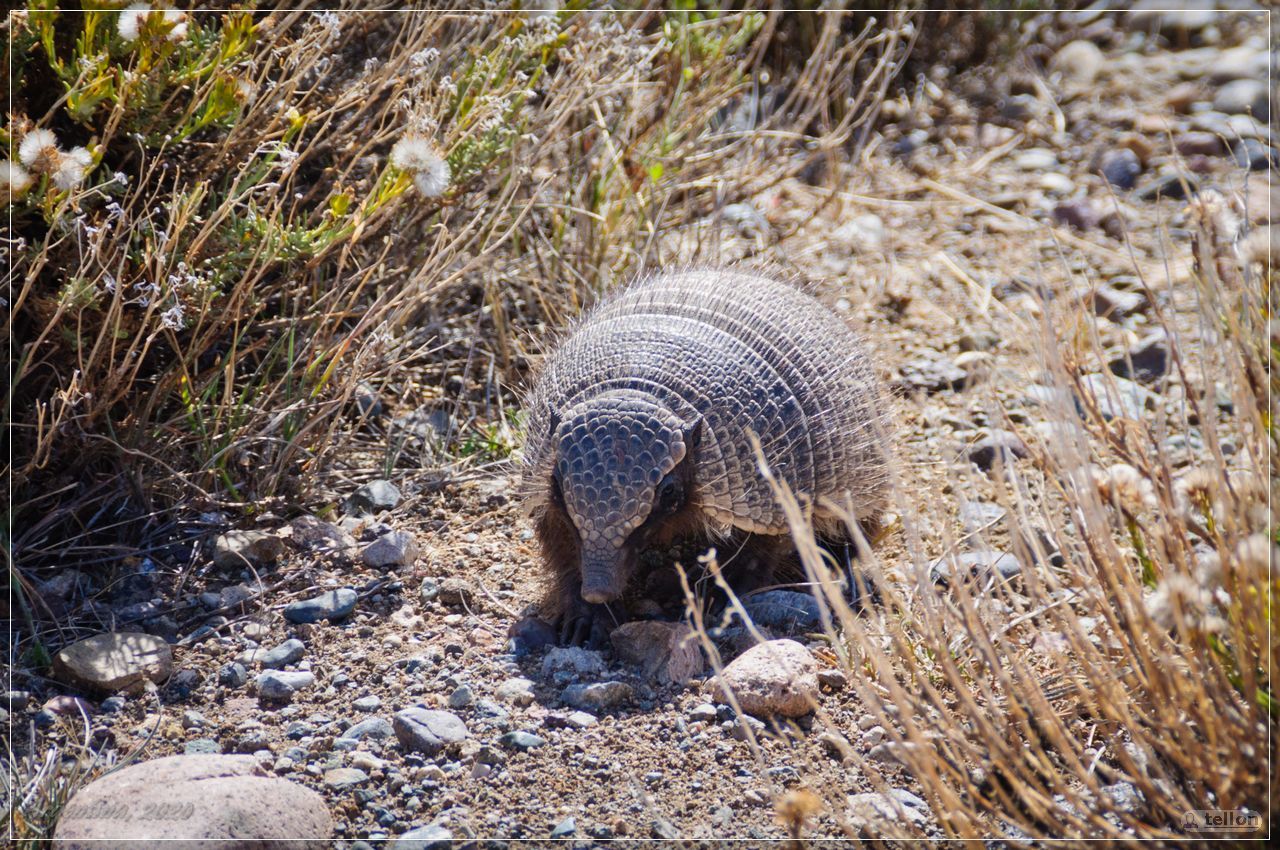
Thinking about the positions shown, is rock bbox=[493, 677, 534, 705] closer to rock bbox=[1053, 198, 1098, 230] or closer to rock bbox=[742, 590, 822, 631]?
rock bbox=[742, 590, 822, 631]

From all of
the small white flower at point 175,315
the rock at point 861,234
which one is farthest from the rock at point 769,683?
the rock at point 861,234

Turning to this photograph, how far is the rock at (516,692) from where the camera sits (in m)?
3.82

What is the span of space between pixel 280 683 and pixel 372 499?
4.04 feet

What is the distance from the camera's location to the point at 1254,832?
265cm

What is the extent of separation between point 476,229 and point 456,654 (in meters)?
2.31

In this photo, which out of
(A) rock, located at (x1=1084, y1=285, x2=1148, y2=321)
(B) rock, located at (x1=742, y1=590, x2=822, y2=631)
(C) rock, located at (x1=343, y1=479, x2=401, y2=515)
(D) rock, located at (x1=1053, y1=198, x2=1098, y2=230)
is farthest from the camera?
(D) rock, located at (x1=1053, y1=198, x2=1098, y2=230)

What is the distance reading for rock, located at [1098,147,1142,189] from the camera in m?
8.08

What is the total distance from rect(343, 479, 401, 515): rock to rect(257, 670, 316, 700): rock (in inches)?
43.8

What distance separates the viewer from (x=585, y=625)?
4.32m

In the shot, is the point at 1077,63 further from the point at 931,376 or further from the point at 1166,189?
the point at 931,376

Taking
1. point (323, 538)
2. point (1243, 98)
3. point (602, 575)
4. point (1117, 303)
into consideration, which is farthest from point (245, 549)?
point (1243, 98)

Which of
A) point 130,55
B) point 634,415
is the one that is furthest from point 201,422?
point 634,415

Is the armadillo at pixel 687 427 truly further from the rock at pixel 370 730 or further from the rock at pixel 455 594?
the rock at pixel 370 730

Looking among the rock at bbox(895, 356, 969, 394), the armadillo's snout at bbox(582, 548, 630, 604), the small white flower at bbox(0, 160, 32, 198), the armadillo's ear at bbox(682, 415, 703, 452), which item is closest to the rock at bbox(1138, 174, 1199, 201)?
the rock at bbox(895, 356, 969, 394)
